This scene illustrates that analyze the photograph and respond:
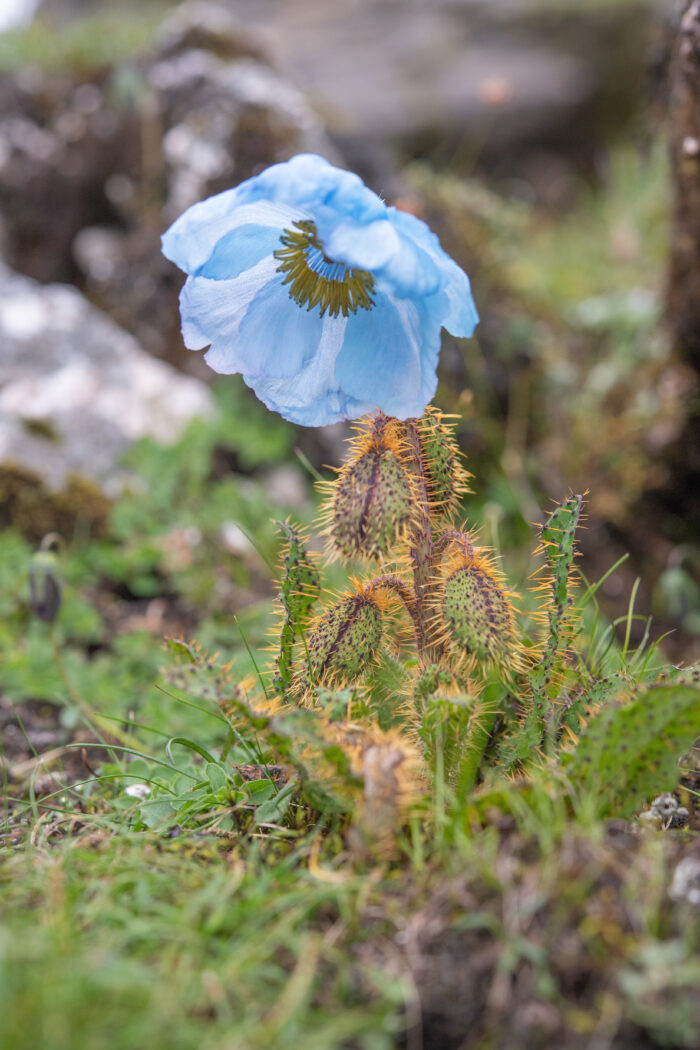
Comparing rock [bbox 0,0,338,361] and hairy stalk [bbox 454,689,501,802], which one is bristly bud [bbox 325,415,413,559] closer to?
hairy stalk [bbox 454,689,501,802]

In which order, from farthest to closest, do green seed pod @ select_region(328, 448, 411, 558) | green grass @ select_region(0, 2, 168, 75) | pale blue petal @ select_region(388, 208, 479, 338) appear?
1. green grass @ select_region(0, 2, 168, 75)
2. green seed pod @ select_region(328, 448, 411, 558)
3. pale blue petal @ select_region(388, 208, 479, 338)

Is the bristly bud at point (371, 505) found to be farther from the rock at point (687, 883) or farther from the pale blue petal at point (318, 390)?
the rock at point (687, 883)

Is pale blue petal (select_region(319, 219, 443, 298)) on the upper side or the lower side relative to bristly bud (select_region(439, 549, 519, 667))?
upper

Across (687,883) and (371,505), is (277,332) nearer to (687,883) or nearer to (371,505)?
(371,505)

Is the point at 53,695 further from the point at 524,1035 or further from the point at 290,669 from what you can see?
the point at 524,1035

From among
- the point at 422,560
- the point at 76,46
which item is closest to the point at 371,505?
the point at 422,560

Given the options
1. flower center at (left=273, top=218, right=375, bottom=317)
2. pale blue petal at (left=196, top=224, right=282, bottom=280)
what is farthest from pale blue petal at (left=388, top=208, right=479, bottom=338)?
pale blue petal at (left=196, top=224, right=282, bottom=280)

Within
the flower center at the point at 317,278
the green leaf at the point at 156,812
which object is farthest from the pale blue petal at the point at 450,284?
the green leaf at the point at 156,812
